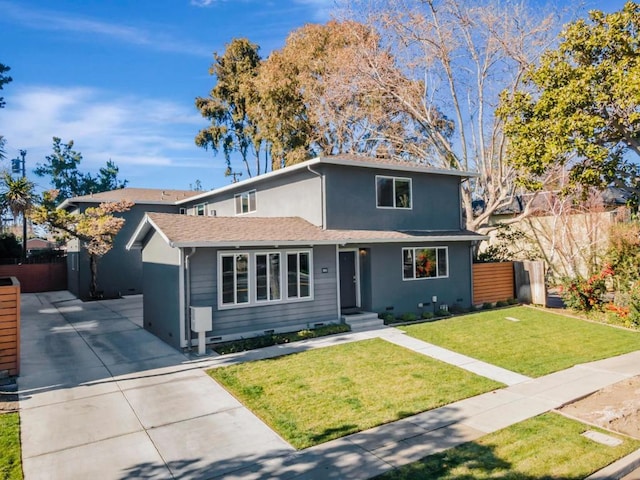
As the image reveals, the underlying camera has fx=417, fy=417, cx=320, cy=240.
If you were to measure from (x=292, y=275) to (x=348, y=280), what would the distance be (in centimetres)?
294

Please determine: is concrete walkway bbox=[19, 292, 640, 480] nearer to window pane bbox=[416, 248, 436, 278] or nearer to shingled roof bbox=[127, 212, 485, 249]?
shingled roof bbox=[127, 212, 485, 249]

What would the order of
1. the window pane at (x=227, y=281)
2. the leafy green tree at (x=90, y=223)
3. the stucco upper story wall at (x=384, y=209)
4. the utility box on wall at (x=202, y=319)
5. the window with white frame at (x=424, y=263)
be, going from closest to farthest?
the utility box on wall at (x=202, y=319)
the window pane at (x=227, y=281)
the stucco upper story wall at (x=384, y=209)
the window with white frame at (x=424, y=263)
the leafy green tree at (x=90, y=223)

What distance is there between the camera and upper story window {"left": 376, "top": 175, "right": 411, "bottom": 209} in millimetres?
15594

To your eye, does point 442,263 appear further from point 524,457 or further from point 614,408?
point 524,457

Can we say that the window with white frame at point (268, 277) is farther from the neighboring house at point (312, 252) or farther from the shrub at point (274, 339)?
the shrub at point (274, 339)

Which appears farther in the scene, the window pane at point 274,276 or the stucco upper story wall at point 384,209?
the stucco upper story wall at point 384,209

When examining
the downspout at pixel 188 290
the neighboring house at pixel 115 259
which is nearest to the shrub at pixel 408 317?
the downspout at pixel 188 290

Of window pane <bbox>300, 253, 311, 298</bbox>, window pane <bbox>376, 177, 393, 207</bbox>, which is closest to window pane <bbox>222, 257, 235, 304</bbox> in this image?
window pane <bbox>300, 253, 311, 298</bbox>

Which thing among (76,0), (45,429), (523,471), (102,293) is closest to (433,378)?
(523,471)

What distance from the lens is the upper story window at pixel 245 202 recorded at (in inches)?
738

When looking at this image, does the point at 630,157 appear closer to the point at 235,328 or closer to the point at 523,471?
the point at 523,471

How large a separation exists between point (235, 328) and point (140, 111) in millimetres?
15398

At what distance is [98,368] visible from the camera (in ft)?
31.5

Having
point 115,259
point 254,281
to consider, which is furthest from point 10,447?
point 115,259
